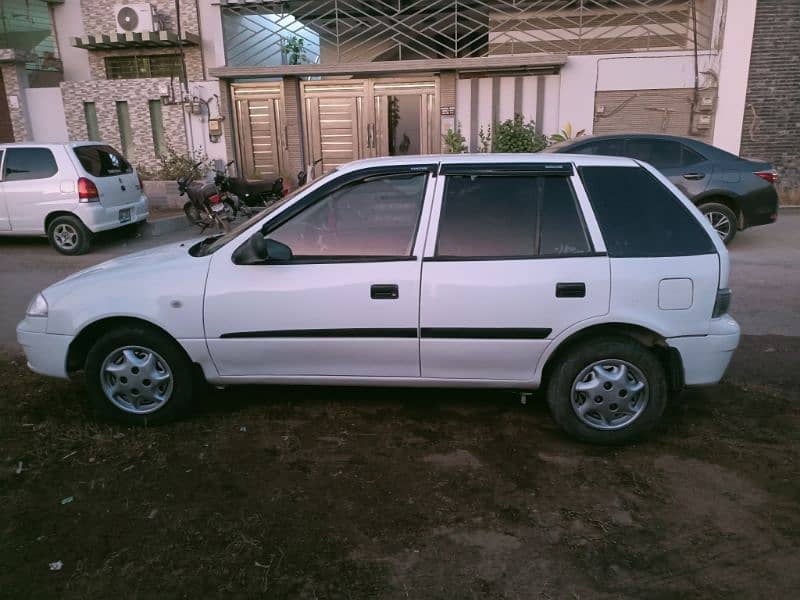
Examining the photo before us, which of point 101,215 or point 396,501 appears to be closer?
point 396,501

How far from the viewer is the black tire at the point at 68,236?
9500 mm

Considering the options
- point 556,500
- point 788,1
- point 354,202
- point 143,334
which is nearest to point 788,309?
point 556,500

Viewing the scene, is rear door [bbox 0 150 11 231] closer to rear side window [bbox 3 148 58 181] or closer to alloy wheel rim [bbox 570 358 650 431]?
rear side window [bbox 3 148 58 181]

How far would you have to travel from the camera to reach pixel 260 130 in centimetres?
1545

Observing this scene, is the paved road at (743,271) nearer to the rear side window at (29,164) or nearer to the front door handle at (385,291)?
the rear side window at (29,164)

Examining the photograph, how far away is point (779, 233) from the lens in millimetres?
10516

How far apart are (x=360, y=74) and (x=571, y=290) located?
12.6 m

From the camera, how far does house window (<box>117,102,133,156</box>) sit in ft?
51.5

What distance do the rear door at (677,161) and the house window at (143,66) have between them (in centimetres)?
1152

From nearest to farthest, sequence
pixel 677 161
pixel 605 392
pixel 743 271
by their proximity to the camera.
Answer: pixel 605 392, pixel 743 271, pixel 677 161

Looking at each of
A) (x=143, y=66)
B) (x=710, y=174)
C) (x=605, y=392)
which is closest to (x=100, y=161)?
(x=143, y=66)

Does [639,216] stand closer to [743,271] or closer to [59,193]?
[743,271]

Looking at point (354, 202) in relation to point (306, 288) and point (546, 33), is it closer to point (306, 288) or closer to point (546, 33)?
point (306, 288)

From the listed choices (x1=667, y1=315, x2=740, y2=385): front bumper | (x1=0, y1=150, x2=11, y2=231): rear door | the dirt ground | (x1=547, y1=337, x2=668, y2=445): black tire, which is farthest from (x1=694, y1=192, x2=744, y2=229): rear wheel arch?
(x1=0, y1=150, x2=11, y2=231): rear door
